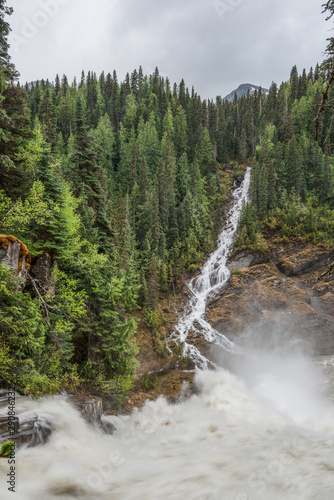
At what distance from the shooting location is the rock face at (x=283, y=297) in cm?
3158

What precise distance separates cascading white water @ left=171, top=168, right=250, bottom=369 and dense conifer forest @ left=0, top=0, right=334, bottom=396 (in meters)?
2.36

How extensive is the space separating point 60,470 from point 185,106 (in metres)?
102

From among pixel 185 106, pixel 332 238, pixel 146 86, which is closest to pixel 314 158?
pixel 332 238

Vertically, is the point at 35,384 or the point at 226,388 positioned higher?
the point at 35,384

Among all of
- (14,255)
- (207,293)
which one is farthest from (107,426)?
(207,293)

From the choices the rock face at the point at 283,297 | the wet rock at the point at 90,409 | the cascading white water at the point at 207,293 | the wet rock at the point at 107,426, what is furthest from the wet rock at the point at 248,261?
the wet rock at the point at 90,409

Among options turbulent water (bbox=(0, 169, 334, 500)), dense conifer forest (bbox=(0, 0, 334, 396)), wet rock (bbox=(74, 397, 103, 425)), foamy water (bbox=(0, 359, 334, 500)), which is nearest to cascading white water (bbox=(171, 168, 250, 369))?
dense conifer forest (bbox=(0, 0, 334, 396))

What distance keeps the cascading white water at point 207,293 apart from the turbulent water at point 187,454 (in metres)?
8.35

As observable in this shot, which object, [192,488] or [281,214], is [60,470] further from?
[281,214]

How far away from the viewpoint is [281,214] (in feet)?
146

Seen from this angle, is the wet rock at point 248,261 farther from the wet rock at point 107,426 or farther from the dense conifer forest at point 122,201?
the wet rock at point 107,426

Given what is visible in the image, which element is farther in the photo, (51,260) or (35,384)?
(51,260)

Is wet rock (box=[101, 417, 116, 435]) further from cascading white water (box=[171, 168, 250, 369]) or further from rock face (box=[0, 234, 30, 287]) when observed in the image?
cascading white water (box=[171, 168, 250, 369])

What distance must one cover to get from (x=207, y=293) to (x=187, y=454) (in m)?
27.7
